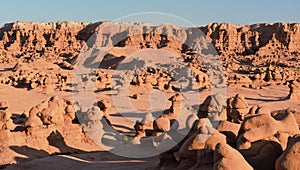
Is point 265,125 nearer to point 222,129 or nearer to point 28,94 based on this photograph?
point 222,129

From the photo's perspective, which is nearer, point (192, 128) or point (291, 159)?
point (291, 159)

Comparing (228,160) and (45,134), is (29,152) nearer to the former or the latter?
(45,134)

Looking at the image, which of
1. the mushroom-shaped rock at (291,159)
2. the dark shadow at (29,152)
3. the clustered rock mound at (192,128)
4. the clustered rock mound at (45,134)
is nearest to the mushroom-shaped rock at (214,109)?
the clustered rock mound at (192,128)

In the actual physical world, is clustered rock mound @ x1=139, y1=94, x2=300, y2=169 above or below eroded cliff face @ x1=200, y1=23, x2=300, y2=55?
below

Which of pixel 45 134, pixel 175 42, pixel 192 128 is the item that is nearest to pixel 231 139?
pixel 192 128

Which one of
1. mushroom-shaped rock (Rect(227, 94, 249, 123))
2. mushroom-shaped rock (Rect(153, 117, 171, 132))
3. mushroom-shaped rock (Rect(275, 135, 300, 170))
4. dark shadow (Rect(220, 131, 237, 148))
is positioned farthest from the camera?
mushroom-shaped rock (Rect(227, 94, 249, 123))

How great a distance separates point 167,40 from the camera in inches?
2699

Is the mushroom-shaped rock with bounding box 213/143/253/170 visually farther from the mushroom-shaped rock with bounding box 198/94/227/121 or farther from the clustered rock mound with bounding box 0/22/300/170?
the mushroom-shaped rock with bounding box 198/94/227/121

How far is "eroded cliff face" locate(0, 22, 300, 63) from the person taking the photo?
66.4 meters

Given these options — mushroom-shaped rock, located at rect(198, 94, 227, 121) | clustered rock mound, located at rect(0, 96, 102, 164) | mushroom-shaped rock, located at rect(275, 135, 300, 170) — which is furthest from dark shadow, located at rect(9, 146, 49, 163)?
mushroom-shaped rock, located at rect(275, 135, 300, 170)

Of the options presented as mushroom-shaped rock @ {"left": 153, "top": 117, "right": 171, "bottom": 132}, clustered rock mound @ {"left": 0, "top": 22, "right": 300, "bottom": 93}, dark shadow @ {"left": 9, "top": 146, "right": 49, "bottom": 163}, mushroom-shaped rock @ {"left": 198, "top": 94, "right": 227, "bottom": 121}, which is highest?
clustered rock mound @ {"left": 0, "top": 22, "right": 300, "bottom": 93}

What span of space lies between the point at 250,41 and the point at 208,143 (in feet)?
212

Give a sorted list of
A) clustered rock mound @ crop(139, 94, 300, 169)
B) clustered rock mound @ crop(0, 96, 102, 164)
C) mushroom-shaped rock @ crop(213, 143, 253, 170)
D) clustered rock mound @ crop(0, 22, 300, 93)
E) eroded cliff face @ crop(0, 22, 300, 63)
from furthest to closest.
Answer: eroded cliff face @ crop(0, 22, 300, 63), clustered rock mound @ crop(0, 22, 300, 93), clustered rock mound @ crop(0, 96, 102, 164), clustered rock mound @ crop(139, 94, 300, 169), mushroom-shaped rock @ crop(213, 143, 253, 170)

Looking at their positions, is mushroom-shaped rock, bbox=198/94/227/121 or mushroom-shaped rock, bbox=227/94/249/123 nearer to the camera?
mushroom-shaped rock, bbox=198/94/227/121
